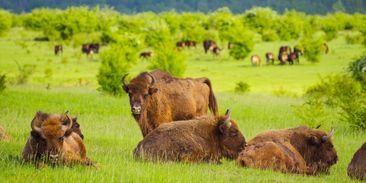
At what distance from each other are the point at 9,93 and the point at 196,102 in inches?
446

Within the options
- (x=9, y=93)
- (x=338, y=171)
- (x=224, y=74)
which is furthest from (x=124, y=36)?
(x=338, y=171)

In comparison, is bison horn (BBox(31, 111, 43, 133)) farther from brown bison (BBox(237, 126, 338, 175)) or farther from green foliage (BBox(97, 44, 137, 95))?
green foliage (BBox(97, 44, 137, 95))

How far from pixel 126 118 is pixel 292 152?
390 inches

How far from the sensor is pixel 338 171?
12258mm

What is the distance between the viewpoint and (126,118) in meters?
20.8

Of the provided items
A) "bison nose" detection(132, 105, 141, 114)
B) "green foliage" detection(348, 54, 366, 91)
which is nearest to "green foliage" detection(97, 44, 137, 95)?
"green foliage" detection(348, 54, 366, 91)

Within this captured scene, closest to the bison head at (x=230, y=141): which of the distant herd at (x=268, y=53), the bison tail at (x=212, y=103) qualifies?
the bison tail at (x=212, y=103)

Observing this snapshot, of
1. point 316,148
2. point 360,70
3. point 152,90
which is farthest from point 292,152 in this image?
point 360,70

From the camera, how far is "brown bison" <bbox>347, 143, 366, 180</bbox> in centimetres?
1103

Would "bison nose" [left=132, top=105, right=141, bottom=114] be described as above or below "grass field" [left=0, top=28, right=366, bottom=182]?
above

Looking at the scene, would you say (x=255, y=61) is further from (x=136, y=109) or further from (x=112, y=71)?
(x=136, y=109)

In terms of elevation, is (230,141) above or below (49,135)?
below

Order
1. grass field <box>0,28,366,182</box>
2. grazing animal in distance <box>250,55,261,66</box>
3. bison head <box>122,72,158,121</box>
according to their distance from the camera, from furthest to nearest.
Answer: grazing animal in distance <box>250,55,261,66</box> → bison head <box>122,72,158,121</box> → grass field <box>0,28,366,182</box>

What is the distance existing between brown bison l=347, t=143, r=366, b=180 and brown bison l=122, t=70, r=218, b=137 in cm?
421
